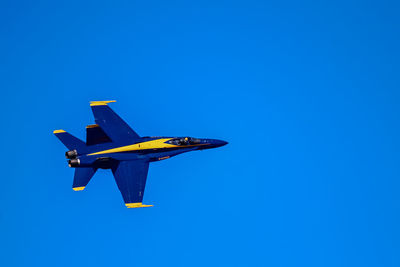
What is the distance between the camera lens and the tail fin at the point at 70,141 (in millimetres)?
68125

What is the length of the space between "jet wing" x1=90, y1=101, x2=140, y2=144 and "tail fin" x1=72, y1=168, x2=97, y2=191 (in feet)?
10.8

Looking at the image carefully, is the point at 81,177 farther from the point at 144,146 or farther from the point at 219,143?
the point at 219,143

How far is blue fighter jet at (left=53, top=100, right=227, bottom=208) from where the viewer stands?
67.2 m

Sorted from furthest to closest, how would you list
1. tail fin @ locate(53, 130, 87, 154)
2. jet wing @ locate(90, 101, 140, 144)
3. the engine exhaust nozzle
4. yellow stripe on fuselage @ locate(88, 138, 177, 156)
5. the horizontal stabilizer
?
jet wing @ locate(90, 101, 140, 144)
the horizontal stabilizer
tail fin @ locate(53, 130, 87, 154)
yellow stripe on fuselage @ locate(88, 138, 177, 156)
the engine exhaust nozzle

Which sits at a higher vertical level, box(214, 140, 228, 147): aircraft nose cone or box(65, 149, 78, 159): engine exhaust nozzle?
box(214, 140, 228, 147): aircraft nose cone

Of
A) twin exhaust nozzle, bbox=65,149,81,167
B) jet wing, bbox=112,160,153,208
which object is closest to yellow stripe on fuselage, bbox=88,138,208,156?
jet wing, bbox=112,160,153,208

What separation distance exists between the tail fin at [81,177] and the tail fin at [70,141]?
1.51 metres

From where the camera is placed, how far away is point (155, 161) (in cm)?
7031

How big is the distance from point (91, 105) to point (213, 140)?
10732mm

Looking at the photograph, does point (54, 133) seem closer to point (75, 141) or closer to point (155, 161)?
point (75, 141)

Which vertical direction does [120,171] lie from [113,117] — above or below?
below

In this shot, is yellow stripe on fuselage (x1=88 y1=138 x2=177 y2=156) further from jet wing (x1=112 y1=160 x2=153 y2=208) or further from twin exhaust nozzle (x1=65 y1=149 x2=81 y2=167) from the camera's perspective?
twin exhaust nozzle (x1=65 y1=149 x2=81 y2=167)

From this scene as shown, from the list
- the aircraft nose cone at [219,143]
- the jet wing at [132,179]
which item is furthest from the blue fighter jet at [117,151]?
the aircraft nose cone at [219,143]

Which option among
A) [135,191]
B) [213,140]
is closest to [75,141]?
[135,191]
